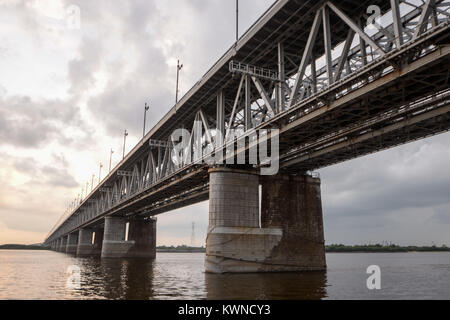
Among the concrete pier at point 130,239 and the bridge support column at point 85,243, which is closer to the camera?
the concrete pier at point 130,239

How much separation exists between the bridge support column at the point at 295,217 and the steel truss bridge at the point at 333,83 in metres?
2.06

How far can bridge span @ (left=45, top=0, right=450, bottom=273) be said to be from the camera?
66.4 ft

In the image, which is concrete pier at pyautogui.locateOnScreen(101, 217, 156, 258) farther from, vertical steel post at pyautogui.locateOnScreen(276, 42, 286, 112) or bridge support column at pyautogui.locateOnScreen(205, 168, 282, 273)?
vertical steel post at pyautogui.locateOnScreen(276, 42, 286, 112)

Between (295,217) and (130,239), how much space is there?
5686 centimetres

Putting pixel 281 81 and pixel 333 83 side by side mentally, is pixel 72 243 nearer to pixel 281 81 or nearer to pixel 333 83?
pixel 281 81

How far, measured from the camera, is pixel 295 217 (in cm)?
3988

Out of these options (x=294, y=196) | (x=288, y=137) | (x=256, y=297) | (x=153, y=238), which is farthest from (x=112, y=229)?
(x=256, y=297)

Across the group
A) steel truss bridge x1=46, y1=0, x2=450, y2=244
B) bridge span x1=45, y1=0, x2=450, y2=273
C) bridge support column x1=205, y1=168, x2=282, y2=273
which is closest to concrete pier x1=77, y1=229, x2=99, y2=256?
bridge span x1=45, y1=0, x2=450, y2=273

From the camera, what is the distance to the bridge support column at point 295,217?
1500 inches

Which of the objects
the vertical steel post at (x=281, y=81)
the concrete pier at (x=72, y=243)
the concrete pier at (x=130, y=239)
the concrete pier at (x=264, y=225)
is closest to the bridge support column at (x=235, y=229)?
the concrete pier at (x=264, y=225)

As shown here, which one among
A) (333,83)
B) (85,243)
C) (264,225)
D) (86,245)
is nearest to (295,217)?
(264,225)

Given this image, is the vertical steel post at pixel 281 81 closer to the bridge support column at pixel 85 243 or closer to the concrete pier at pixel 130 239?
the concrete pier at pixel 130 239

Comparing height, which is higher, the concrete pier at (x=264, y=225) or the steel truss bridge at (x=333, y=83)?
the steel truss bridge at (x=333, y=83)

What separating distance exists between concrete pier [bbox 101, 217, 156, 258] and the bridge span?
115 feet
